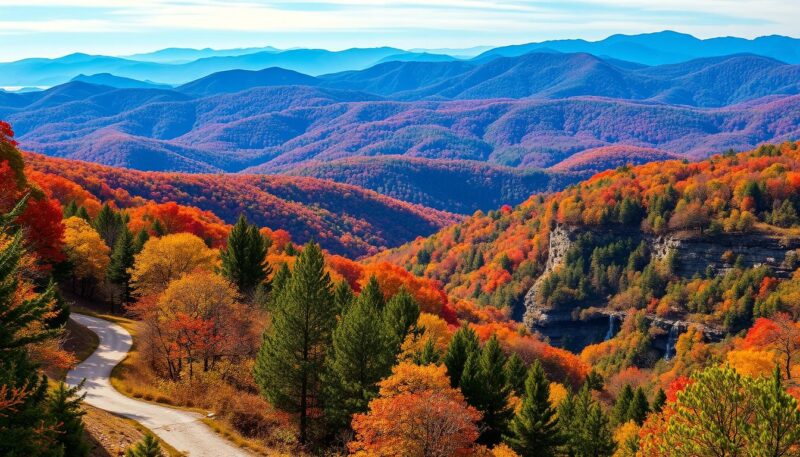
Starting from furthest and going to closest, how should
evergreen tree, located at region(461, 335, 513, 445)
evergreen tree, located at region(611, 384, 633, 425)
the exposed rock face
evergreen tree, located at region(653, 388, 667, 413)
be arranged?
the exposed rock face < evergreen tree, located at region(611, 384, 633, 425) < evergreen tree, located at region(653, 388, 667, 413) < evergreen tree, located at region(461, 335, 513, 445)

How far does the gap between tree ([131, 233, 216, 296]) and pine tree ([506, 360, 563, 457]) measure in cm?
3257

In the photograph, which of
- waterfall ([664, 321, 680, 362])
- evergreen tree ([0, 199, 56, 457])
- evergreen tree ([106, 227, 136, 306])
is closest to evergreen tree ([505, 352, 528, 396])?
evergreen tree ([106, 227, 136, 306])

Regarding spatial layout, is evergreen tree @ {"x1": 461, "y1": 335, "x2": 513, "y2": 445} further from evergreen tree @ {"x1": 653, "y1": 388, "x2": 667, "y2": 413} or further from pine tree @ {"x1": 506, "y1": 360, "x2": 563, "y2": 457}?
evergreen tree @ {"x1": 653, "y1": 388, "x2": 667, "y2": 413}

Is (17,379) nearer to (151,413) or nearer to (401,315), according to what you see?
(151,413)

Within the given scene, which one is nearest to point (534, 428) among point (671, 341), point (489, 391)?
point (489, 391)

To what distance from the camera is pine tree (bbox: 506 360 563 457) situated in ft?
148

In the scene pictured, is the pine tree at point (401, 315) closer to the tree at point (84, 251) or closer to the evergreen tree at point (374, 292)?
the evergreen tree at point (374, 292)

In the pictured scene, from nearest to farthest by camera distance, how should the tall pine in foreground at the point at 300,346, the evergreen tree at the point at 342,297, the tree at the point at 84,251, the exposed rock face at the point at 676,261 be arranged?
the tall pine in foreground at the point at 300,346 < the evergreen tree at the point at 342,297 < the tree at the point at 84,251 < the exposed rock face at the point at 676,261

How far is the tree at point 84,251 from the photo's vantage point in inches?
2739

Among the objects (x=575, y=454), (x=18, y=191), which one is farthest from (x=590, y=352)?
(x=18, y=191)

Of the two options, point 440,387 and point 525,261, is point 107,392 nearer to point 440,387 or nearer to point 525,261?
point 440,387

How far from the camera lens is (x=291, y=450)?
41500 millimetres

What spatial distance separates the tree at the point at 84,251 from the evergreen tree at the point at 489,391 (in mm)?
41797

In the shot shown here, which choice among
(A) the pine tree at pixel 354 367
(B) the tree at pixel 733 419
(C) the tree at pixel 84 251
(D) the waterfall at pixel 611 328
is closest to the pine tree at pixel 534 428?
(A) the pine tree at pixel 354 367
